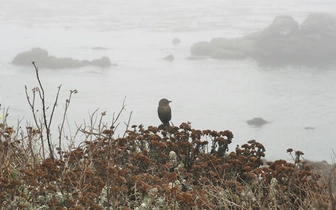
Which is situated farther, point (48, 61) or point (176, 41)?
point (176, 41)

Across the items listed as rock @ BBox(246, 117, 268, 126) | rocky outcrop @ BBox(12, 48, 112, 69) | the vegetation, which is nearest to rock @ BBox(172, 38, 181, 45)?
rocky outcrop @ BBox(12, 48, 112, 69)

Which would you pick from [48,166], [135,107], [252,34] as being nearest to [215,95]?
[135,107]

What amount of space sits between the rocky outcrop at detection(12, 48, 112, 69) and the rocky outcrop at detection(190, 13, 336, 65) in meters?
5.42

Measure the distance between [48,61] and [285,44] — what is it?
11.8 metres

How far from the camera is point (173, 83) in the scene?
21.6 m

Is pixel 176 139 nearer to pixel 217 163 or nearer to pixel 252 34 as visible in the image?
pixel 217 163

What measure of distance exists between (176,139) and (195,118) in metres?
11.5

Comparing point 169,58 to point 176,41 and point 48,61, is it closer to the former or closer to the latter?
point 176,41

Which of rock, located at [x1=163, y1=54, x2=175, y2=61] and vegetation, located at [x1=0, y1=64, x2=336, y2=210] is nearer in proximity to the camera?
vegetation, located at [x1=0, y1=64, x2=336, y2=210]

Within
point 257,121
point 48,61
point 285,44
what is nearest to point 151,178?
point 257,121

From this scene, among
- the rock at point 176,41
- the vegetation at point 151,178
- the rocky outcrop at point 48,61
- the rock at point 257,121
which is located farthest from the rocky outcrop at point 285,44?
the vegetation at point 151,178

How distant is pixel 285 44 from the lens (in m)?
A: 27.9

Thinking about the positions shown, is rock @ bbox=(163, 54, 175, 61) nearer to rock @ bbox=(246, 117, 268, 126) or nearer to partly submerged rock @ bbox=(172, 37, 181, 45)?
partly submerged rock @ bbox=(172, 37, 181, 45)

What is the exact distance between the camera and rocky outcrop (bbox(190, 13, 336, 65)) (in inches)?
1072
